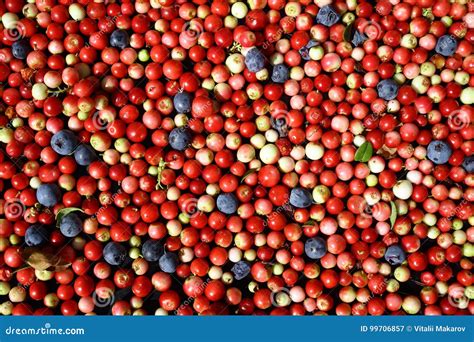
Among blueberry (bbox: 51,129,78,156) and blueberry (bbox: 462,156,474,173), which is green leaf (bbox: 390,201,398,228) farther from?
blueberry (bbox: 51,129,78,156)

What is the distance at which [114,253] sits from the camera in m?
2.62

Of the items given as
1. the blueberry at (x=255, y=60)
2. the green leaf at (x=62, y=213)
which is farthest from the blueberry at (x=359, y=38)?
the green leaf at (x=62, y=213)

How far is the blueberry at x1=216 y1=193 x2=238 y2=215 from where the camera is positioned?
8.77 ft

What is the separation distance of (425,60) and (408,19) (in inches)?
12.0

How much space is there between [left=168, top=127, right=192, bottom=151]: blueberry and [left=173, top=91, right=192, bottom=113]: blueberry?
0.13 m

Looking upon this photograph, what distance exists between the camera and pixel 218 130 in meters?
2.77

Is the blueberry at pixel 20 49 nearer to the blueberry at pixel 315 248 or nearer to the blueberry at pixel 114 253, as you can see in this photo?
the blueberry at pixel 114 253

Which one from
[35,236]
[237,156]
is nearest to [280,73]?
[237,156]

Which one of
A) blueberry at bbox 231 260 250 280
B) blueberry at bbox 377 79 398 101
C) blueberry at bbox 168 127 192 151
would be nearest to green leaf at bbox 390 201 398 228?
blueberry at bbox 377 79 398 101

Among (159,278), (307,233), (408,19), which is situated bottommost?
(159,278)

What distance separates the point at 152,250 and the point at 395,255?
5.01ft

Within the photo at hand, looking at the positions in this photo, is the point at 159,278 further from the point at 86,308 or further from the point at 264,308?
the point at 264,308

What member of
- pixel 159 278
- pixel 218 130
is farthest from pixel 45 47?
pixel 159 278

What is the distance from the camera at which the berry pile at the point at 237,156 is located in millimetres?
2684
